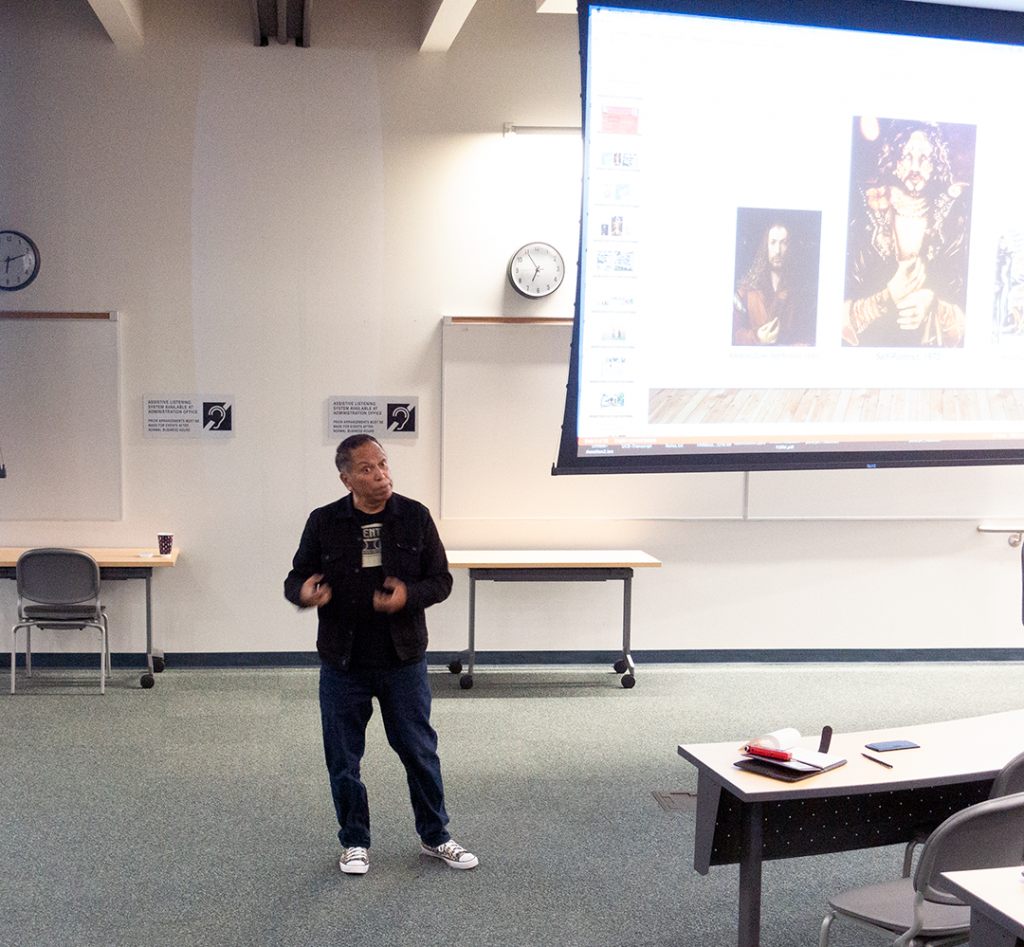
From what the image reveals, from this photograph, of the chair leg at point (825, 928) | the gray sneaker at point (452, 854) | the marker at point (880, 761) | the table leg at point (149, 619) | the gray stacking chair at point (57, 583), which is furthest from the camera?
the table leg at point (149, 619)

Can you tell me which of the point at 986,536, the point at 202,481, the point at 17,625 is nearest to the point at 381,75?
the point at 202,481

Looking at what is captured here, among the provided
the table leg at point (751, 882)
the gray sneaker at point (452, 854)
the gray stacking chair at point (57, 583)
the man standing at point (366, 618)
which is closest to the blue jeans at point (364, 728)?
the man standing at point (366, 618)

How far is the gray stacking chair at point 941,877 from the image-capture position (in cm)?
214

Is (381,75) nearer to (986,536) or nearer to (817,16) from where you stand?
(817,16)

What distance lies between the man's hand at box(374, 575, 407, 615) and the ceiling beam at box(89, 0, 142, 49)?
381cm

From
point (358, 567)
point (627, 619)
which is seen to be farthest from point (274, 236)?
point (358, 567)

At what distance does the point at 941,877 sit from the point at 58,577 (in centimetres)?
486

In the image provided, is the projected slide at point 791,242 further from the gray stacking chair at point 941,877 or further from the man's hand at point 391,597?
the gray stacking chair at point 941,877

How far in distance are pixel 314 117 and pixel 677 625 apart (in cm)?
395

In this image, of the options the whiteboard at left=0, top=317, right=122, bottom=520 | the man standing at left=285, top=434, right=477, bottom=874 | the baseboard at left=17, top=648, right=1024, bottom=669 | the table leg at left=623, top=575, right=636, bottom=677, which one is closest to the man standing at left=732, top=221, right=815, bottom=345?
the man standing at left=285, top=434, right=477, bottom=874

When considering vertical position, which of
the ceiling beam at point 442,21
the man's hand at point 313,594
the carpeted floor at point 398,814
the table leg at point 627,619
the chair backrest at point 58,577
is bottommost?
→ the carpeted floor at point 398,814

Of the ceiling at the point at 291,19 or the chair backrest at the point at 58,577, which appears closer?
the ceiling at the point at 291,19

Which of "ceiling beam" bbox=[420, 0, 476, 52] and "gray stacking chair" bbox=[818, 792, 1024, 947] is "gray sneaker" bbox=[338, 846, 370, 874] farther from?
"ceiling beam" bbox=[420, 0, 476, 52]

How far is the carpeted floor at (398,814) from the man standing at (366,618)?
0.99ft
